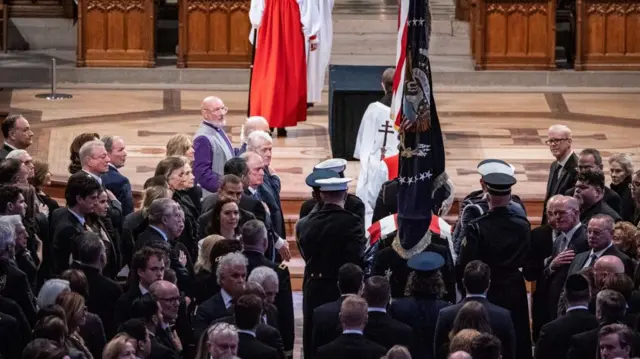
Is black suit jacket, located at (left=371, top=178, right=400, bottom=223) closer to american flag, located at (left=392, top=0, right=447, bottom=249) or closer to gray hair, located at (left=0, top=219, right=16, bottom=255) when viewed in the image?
american flag, located at (left=392, top=0, right=447, bottom=249)

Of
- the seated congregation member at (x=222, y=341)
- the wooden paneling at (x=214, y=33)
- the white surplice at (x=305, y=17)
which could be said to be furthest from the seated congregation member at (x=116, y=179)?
the wooden paneling at (x=214, y=33)

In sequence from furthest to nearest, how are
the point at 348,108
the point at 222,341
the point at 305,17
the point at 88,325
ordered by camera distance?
the point at 305,17, the point at 348,108, the point at 88,325, the point at 222,341

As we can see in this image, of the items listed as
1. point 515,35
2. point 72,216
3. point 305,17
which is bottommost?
point 72,216

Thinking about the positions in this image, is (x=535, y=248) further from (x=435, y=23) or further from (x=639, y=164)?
(x=435, y=23)

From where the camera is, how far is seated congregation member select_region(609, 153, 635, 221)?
12.7 meters

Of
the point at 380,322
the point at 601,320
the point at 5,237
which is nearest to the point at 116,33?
the point at 5,237

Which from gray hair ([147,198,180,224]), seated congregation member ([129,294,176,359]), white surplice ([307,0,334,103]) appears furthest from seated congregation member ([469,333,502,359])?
white surplice ([307,0,334,103])

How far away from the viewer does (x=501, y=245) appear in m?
11.0

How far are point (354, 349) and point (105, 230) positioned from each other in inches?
111

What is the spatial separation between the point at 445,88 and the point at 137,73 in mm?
4064

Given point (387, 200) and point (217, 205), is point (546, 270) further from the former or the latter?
point (217, 205)

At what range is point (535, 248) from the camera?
36.9ft

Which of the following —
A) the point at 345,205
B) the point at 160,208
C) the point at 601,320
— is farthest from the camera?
the point at 345,205

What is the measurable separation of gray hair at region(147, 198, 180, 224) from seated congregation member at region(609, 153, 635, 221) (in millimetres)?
3780
